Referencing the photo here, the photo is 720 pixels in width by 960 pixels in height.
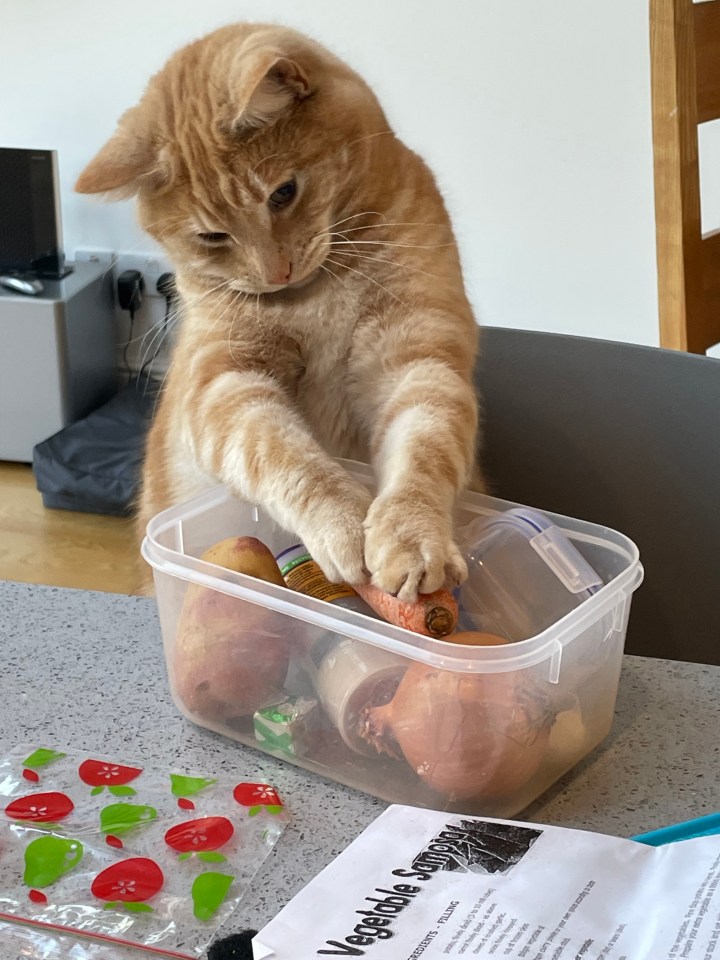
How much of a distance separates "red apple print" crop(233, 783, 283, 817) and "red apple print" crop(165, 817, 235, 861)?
2 cm

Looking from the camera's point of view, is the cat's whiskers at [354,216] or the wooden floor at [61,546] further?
the wooden floor at [61,546]

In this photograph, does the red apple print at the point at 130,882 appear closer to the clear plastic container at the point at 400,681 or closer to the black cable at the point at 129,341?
the clear plastic container at the point at 400,681

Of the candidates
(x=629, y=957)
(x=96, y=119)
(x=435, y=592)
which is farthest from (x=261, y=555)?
(x=96, y=119)

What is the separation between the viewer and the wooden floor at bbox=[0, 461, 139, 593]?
2639 millimetres

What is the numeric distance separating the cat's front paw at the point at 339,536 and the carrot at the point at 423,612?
0.04 m

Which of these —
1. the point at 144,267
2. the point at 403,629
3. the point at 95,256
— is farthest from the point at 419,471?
the point at 95,256

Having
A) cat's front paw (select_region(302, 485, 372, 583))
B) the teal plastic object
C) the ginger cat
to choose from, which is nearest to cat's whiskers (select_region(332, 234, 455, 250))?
the ginger cat

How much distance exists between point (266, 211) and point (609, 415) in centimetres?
49

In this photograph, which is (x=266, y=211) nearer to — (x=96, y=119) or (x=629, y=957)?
(x=629, y=957)

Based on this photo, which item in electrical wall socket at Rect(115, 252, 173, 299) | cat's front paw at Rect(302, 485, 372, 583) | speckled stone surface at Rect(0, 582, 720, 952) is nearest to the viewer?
speckled stone surface at Rect(0, 582, 720, 952)

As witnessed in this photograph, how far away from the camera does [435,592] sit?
30.8 inches

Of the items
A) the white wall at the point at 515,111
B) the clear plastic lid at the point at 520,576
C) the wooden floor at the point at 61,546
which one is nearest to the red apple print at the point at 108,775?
the clear plastic lid at the point at 520,576

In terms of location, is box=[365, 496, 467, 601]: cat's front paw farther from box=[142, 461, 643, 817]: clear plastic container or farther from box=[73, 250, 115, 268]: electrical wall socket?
box=[73, 250, 115, 268]: electrical wall socket

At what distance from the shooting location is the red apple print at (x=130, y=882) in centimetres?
65
